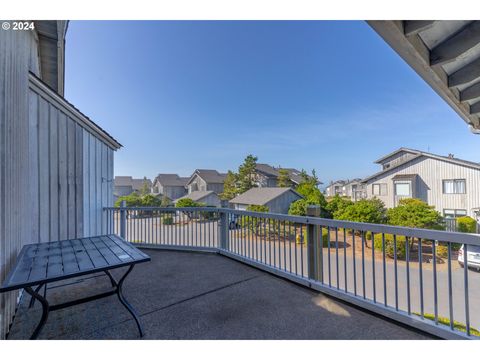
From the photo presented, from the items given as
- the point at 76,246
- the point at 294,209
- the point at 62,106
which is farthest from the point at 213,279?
the point at 294,209

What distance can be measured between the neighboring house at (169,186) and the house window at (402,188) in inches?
1171

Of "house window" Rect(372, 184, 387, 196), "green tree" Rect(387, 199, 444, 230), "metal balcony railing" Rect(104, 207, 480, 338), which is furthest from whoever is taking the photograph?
"house window" Rect(372, 184, 387, 196)

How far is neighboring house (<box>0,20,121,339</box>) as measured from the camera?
207 cm

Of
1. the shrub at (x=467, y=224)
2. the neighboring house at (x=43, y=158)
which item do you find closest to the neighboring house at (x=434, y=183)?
the shrub at (x=467, y=224)

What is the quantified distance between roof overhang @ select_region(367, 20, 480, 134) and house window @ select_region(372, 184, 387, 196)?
1742cm

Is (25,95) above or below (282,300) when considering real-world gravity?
above

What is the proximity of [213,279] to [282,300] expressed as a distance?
1062 millimetres

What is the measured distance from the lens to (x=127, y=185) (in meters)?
43.5

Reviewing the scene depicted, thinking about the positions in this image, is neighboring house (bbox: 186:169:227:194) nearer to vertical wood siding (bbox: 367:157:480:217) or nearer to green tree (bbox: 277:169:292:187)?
green tree (bbox: 277:169:292:187)

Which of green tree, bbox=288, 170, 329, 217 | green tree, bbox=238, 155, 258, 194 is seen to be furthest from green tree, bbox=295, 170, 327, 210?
green tree, bbox=238, 155, 258, 194

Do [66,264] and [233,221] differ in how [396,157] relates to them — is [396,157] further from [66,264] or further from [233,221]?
[66,264]

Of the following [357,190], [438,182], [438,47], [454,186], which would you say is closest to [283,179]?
[357,190]

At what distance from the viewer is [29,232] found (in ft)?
9.14
